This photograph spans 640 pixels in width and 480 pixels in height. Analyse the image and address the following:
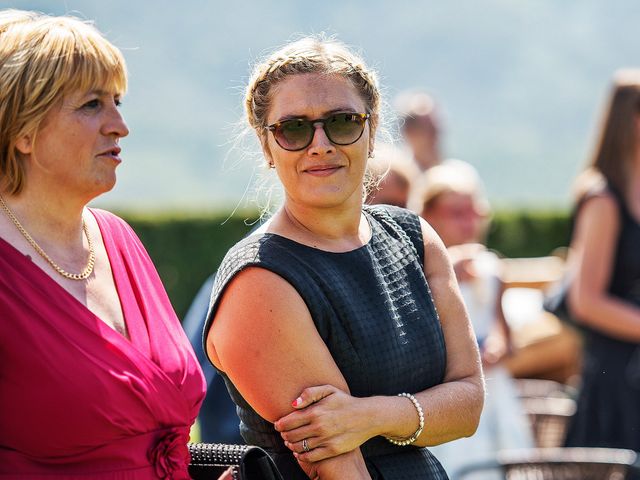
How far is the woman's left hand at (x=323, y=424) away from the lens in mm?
2588

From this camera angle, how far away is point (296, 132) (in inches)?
110

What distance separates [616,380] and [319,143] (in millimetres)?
3191

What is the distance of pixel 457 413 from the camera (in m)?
2.86

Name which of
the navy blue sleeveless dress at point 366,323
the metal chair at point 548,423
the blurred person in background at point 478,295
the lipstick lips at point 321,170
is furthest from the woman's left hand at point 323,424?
the metal chair at point 548,423

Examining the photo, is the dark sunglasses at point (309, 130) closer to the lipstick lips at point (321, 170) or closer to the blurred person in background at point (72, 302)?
the lipstick lips at point (321, 170)

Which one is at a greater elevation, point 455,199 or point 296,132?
point 296,132

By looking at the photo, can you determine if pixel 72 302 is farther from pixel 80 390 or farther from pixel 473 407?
pixel 473 407

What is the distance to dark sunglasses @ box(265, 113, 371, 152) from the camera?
2.80 m

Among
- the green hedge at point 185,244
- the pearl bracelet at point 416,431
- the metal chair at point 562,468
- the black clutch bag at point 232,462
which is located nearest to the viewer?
the black clutch bag at point 232,462

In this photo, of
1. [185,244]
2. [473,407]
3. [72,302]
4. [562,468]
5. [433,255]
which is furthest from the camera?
[185,244]

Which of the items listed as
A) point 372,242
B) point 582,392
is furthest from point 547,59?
point 372,242

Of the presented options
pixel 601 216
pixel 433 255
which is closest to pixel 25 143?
pixel 433 255

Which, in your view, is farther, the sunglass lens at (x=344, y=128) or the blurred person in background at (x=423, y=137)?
the blurred person in background at (x=423, y=137)

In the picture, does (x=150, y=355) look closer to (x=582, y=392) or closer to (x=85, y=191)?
(x=85, y=191)
